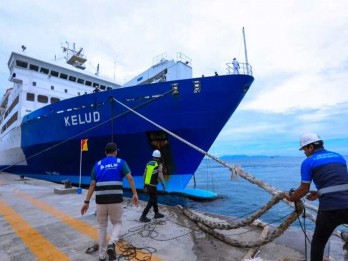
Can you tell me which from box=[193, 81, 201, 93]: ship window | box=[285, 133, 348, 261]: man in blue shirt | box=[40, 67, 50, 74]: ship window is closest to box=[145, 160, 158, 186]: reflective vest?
box=[285, 133, 348, 261]: man in blue shirt

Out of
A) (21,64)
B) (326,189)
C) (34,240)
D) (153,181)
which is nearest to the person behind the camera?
(326,189)

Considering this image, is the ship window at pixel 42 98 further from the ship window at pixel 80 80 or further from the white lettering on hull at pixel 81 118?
the white lettering on hull at pixel 81 118

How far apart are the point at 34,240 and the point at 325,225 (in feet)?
14.1

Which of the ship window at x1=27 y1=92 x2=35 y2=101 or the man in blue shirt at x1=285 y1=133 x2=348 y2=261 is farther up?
the ship window at x1=27 y1=92 x2=35 y2=101

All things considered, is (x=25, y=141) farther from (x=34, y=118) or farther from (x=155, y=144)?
(x=155, y=144)

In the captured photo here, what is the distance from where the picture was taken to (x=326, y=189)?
2.49 m

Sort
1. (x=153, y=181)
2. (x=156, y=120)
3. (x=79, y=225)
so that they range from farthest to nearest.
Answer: (x=156, y=120), (x=153, y=181), (x=79, y=225)

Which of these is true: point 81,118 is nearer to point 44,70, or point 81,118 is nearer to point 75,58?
point 44,70

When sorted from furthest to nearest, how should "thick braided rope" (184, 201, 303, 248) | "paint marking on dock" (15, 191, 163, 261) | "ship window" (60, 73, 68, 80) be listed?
"ship window" (60, 73, 68, 80), "paint marking on dock" (15, 191, 163, 261), "thick braided rope" (184, 201, 303, 248)

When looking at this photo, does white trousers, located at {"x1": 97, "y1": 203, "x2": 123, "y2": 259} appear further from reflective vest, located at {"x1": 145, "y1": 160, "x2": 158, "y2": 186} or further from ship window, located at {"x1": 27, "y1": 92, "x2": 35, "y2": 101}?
ship window, located at {"x1": 27, "y1": 92, "x2": 35, "y2": 101}

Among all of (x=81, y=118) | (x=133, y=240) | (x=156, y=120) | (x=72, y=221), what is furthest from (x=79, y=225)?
(x=81, y=118)

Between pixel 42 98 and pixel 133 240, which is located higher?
pixel 42 98

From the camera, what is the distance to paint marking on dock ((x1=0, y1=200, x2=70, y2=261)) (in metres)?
3.55

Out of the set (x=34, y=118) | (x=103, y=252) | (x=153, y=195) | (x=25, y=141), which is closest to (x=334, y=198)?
(x=103, y=252)
